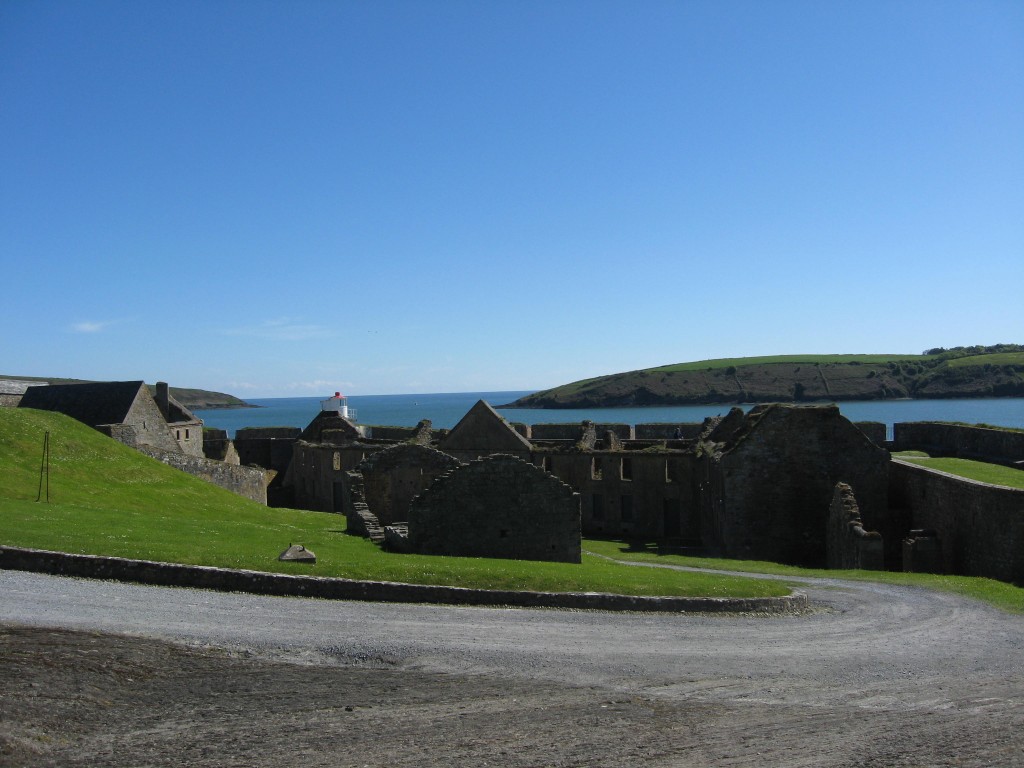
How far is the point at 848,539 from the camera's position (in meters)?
28.5

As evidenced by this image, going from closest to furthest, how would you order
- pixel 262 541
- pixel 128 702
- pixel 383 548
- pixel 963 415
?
pixel 128 702, pixel 262 541, pixel 383 548, pixel 963 415

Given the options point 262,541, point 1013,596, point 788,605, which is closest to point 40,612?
point 262,541

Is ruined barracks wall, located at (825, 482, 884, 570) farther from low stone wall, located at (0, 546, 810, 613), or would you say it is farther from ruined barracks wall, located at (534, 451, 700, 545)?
ruined barracks wall, located at (534, 451, 700, 545)

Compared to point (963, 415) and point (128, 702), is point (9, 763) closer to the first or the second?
point (128, 702)

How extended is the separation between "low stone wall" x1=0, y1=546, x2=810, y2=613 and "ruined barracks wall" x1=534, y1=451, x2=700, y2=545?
83.3ft

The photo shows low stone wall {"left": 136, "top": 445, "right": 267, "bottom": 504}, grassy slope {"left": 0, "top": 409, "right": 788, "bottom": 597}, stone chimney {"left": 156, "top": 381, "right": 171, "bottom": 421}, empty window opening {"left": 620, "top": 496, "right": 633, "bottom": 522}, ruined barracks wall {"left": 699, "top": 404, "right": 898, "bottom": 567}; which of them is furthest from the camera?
stone chimney {"left": 156, "top": 381, "right": 171, "bottom": 421}

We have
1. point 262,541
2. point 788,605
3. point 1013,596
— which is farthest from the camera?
point 262,541

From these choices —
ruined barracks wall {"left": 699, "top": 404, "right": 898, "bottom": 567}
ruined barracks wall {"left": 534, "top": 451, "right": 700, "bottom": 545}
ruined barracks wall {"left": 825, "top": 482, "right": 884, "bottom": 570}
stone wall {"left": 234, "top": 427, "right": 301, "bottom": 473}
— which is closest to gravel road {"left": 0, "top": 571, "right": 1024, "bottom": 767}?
ruined barracks wall {"left": 825, "top": 482, "right": 884, "bottom": 570}

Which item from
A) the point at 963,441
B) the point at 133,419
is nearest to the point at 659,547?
the point at 963,441

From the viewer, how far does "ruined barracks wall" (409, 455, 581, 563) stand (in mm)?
24094

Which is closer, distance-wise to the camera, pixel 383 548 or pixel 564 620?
pixel 564 620

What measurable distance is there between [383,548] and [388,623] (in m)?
9.21

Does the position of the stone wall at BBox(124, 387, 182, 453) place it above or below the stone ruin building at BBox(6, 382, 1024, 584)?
above

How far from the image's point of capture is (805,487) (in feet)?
109
